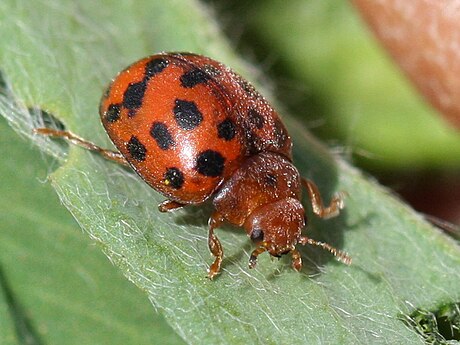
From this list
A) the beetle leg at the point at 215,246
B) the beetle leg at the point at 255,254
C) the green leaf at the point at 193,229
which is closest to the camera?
the green leaf at the point at 193,229

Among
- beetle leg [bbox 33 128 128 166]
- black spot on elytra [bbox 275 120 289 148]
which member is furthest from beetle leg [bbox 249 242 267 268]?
beetle leg [bbox 33 128 128 166]

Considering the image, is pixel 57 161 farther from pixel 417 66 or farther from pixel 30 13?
pixel 417 66

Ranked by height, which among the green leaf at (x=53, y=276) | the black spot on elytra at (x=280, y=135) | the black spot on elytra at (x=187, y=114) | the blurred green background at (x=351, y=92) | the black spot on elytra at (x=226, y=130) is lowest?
the green leaf at (x=53, y=276)

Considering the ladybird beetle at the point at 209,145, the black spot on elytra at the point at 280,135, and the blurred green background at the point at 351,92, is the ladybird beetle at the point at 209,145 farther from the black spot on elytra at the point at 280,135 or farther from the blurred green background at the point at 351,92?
the blurred green background at the point at 351,92

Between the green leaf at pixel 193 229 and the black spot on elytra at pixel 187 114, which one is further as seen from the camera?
the black spot on elytra at pixel 187 114

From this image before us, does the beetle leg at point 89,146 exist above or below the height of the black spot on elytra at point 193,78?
below

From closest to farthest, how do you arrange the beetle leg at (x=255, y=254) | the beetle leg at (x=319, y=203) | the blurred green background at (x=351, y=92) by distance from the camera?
the beetle leg at (x=255, y=254) < the beetle leg at (x=319, y=203) < the blurred green background at (x=351, y=92)

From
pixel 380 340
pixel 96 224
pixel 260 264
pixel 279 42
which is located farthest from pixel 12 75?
pixel 279 42

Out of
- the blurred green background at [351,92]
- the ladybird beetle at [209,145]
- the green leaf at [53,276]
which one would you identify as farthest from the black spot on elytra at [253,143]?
the blurred green background at [351,92]
